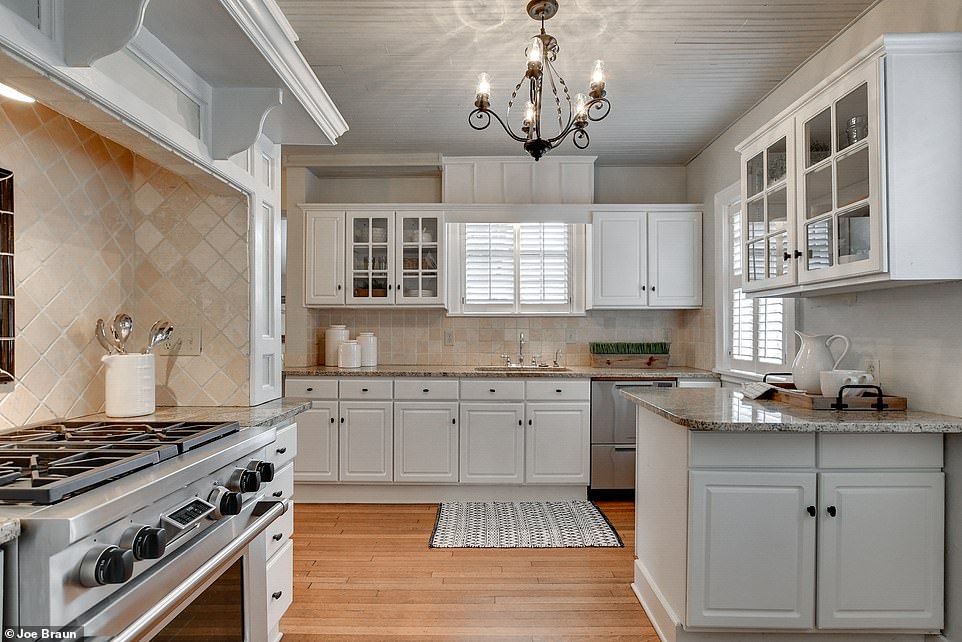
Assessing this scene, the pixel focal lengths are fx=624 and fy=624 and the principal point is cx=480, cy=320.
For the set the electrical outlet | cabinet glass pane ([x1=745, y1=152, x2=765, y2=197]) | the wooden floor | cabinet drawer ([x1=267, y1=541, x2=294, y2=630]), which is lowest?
the wooden floor

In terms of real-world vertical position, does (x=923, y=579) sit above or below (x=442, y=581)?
above

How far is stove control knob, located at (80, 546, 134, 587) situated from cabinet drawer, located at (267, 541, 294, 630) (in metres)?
1.20

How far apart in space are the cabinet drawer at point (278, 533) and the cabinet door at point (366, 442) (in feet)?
5.90

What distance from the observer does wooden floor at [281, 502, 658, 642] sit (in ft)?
8.29

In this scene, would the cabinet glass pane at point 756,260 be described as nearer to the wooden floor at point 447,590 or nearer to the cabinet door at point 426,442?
the wooden floor at point 447,590

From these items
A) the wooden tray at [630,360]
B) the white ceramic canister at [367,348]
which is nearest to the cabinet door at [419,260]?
the white ceramic canister at [367,348]

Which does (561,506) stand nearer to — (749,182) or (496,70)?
(749,182)

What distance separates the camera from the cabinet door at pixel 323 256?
187 inches

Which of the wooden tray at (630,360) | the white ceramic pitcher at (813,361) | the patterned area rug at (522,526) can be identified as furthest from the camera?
the wooden tray at (630,360)

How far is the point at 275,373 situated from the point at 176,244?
26.4 inches

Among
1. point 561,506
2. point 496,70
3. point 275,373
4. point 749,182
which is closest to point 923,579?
point 749,182

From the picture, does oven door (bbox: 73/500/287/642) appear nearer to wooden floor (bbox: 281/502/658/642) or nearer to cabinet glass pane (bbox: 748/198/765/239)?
wooden floor (bbox: 281/502/658/642)

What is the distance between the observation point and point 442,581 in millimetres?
3012

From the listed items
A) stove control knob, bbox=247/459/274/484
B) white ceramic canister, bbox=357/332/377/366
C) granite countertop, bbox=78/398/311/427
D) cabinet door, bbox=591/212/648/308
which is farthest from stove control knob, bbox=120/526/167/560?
cabinet door, bbox=591/212/648/308
